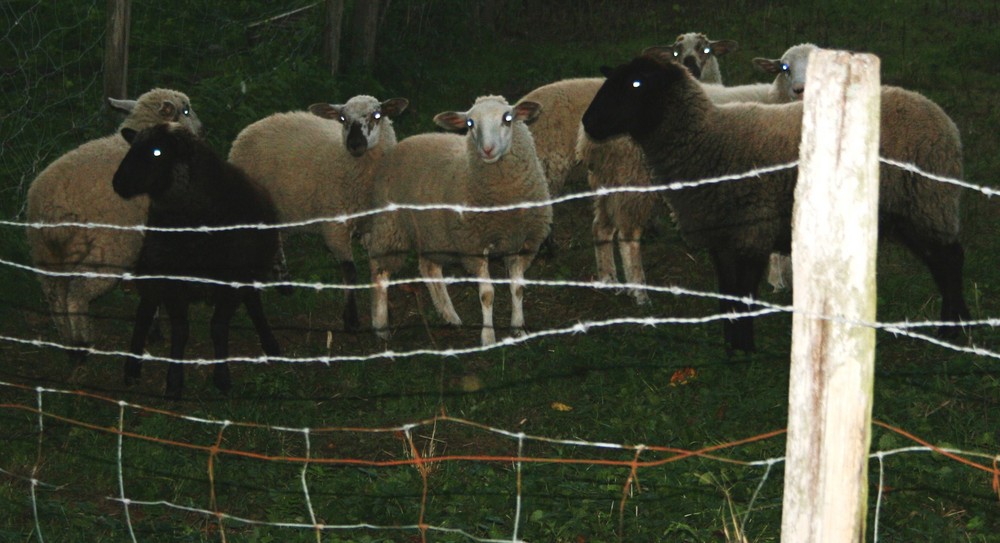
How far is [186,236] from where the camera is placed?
6.19m

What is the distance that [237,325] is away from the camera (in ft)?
24.9

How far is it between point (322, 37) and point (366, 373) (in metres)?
6.28

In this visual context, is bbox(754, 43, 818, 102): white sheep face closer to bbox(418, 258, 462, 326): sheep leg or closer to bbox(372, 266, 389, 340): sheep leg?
bbox(418, 258, 462, 326): sheep leg

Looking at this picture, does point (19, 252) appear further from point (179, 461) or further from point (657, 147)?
point (657, 147)

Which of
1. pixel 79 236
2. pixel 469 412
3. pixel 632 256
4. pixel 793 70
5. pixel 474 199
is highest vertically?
pixel 793 70

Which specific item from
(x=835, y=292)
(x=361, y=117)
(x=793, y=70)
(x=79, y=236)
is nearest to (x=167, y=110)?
(x=361, y=117)

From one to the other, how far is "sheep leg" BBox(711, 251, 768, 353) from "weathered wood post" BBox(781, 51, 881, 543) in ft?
12.5

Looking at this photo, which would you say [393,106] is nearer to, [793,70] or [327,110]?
[327,110]

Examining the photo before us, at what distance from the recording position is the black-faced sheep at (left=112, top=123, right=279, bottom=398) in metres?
6.21

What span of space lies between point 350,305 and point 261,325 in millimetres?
805

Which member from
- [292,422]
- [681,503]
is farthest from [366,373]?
[681,503]

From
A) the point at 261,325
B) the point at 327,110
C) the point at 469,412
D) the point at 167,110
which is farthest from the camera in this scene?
the point at 327,110

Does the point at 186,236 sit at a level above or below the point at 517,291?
above

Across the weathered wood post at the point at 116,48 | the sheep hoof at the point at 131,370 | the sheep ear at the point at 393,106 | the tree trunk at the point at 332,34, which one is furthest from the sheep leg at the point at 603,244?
the tree trunk at the point at 332,34
